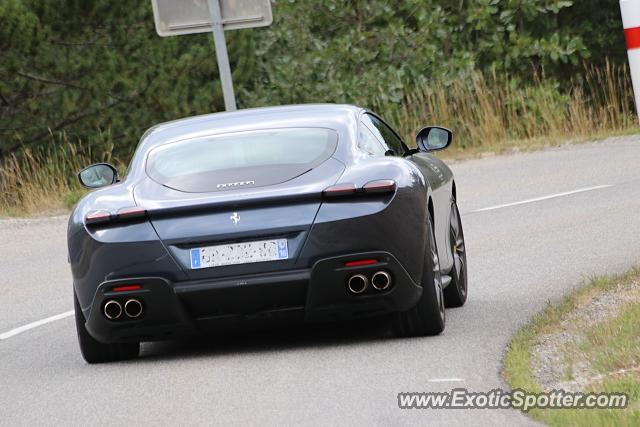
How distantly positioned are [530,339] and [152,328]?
6.12 feet

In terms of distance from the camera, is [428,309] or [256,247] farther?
[428,309]

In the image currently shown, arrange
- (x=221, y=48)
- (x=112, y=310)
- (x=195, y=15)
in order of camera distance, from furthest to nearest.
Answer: (x=195, y=15), (x=221, y=48), (x=112, y=310)

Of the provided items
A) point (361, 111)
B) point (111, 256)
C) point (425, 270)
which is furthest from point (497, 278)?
point (111, 256)

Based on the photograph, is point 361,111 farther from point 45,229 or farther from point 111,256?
point 45,229

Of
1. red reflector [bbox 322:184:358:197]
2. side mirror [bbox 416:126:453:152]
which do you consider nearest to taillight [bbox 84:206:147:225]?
→ red reflector [bbox 322:184:358:197]

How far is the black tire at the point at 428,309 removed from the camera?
9.13 metres

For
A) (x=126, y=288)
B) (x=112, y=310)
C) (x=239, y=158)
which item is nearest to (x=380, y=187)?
(x=239, y=158)

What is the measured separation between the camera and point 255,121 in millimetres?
9859

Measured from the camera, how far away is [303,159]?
9203mm

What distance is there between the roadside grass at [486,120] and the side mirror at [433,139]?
34.9 feet

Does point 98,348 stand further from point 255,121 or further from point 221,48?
point 221,48

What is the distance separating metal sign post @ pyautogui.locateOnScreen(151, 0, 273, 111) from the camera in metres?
18.5

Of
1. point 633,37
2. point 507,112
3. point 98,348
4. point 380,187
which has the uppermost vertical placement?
point 380,187

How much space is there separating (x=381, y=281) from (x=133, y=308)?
1229mm
